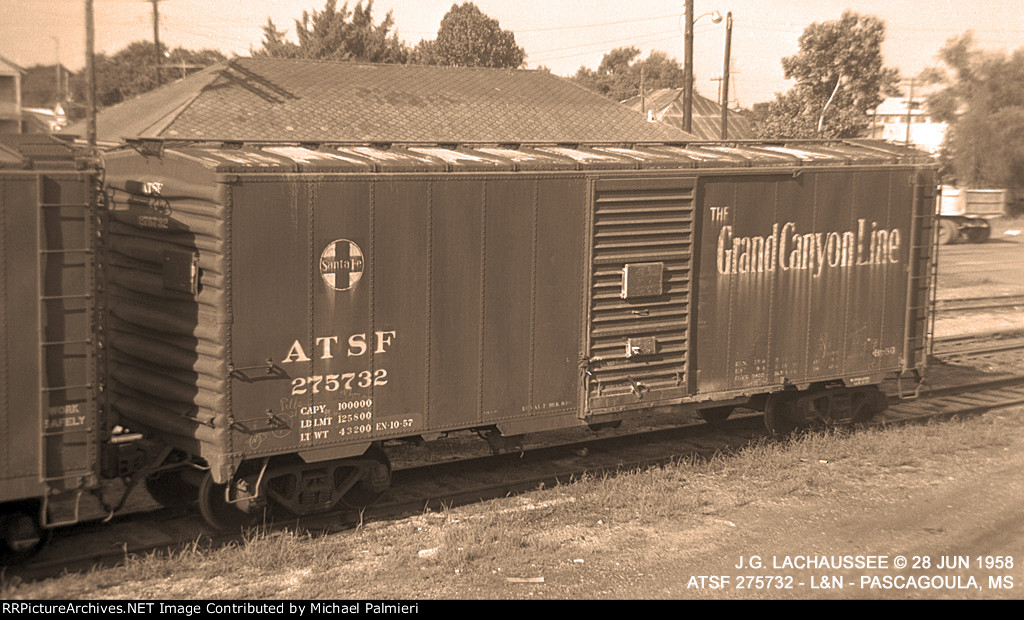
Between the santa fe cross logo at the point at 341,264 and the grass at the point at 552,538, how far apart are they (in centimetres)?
253

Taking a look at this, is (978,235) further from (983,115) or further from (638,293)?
(638,293)

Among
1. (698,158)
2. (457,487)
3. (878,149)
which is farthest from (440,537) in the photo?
(878,149)

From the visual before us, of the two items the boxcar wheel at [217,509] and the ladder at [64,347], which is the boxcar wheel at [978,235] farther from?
the ladder at [64,347]

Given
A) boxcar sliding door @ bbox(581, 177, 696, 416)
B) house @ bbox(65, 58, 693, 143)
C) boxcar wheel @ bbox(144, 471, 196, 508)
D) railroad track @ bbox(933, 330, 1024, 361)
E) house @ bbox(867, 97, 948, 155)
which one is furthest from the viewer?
house @ bbox(867, 97, 948, 155)

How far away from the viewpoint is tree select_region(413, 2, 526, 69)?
6844 cm

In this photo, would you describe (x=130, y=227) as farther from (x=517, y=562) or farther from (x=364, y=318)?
(x=517, y=562)

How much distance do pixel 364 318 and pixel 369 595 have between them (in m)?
2.83

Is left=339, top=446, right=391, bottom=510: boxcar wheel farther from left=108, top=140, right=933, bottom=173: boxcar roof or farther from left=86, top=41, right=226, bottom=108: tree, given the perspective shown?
left=86, top=41, right=226, bottom=108: tree

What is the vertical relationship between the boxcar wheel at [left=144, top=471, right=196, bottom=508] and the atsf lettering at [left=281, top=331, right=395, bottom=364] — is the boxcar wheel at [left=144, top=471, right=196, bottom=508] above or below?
below

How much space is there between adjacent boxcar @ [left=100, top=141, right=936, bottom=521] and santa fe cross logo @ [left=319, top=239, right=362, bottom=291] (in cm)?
2

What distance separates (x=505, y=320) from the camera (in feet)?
36.2

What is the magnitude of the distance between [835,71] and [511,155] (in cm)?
4976

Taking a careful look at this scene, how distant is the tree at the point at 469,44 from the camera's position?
225 ft

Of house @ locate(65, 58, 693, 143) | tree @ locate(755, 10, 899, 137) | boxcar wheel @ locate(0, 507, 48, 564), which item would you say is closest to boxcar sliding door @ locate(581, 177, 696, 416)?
boxcar wheel @ locate(0, 507, 48, 564)
